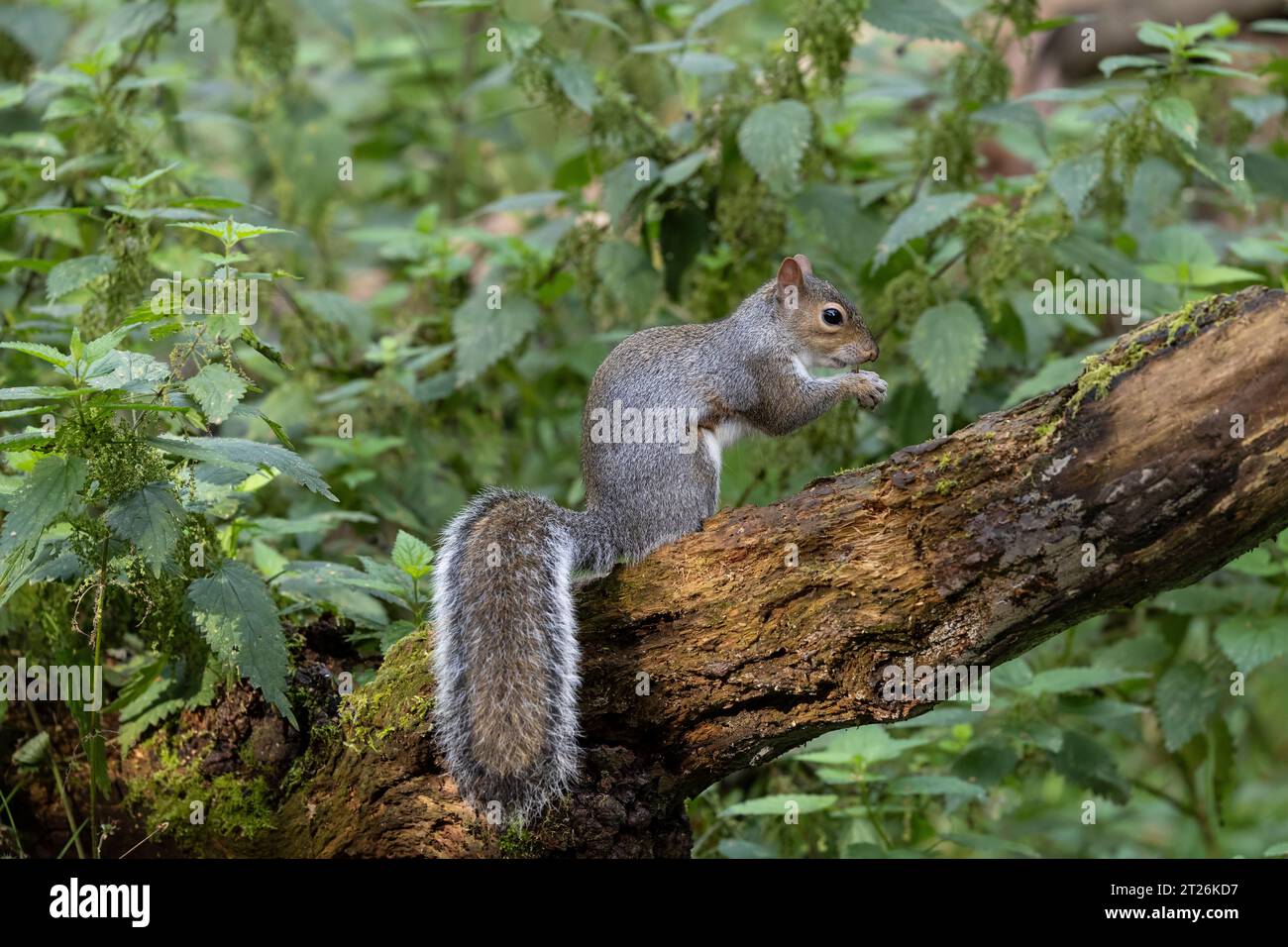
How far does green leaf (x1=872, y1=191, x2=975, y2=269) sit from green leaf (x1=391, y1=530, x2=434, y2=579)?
168 centimetres

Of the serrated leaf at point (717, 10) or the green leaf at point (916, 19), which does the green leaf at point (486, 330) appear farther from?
the green leaf at point (916, 19)

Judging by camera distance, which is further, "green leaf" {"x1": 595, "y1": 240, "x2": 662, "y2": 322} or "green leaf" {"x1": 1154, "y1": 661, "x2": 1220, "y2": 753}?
→ "green leaf" {"x1": 595, "y1": 240, "x2": 662, "y2": 322}

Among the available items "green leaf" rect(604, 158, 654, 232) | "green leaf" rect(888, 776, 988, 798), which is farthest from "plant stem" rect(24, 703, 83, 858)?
"green leaf" rect(604, 158, 654, 232)

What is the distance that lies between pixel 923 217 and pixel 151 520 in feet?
7.82

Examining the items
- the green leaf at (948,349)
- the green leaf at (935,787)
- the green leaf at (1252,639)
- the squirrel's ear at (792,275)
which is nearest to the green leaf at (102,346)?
the squirrel's ear at (792,275)

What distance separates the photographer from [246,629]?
2557 mm

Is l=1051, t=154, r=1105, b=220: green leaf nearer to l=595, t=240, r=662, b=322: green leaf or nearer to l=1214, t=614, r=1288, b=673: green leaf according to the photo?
l=1214, t=614, r=1288, b=673: green leaf

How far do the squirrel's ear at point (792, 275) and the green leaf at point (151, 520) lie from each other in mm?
1735

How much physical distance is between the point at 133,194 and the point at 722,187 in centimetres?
207

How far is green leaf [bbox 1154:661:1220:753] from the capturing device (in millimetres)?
3605

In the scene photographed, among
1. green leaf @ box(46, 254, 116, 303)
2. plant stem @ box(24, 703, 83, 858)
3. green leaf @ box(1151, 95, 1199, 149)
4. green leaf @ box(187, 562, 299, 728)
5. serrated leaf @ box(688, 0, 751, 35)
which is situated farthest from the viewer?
serrated leaf @ box(688, 0, 751, 35)

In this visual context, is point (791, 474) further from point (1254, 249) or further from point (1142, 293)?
point (1254, 249)

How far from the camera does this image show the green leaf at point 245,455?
2438 mm

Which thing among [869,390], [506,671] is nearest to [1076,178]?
[869,390]
